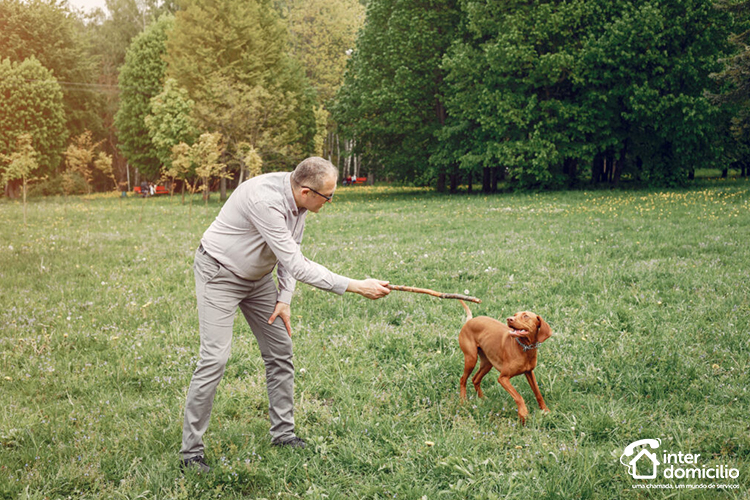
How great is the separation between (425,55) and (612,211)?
18.5 metres

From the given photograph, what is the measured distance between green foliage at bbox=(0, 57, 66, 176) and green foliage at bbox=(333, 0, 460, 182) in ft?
70.4

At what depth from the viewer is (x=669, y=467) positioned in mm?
3699

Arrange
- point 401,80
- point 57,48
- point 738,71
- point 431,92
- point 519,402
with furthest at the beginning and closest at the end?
point 57,48
point 431,92
point 401,80
point 738,71
point 519,402

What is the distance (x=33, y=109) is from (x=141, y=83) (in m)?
9.23

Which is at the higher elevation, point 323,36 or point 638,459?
point 323,36

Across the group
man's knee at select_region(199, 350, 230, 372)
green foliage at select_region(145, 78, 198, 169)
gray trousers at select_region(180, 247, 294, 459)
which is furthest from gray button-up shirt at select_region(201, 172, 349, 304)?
green foliage at select_region(145, 78, 198, 169)

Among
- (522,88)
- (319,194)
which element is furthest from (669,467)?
(522,88)

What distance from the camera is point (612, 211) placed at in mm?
17891

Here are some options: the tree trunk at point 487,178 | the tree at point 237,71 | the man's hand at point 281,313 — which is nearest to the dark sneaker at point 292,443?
the man's hand at point 281,313

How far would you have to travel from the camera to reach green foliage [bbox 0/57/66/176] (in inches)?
1410

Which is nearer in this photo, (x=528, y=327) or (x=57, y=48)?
(x=528, y=327)

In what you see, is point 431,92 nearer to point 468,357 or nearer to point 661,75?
point 661,75

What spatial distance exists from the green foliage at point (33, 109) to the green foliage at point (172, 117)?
885 cm

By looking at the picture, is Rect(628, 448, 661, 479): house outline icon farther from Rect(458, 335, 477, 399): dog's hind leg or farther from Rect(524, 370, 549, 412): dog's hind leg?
Rect(458, 335, 477, 399): dog's hind leg
